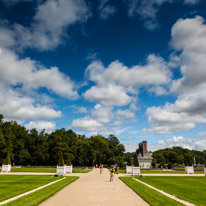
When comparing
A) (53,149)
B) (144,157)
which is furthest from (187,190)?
(144,157)

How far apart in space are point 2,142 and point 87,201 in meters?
57.5

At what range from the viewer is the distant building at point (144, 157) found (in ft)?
308

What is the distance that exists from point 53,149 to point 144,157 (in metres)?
45.6

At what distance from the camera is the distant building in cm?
9388

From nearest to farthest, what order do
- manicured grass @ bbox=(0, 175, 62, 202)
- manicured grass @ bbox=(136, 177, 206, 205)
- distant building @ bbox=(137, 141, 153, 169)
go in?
manicured grass @ bbox=(136, 177, 206, 205) → manicured grass @ bbox=(0, 175, 62, 202) → distant building @ bbox=(137, 141, 153, 169)

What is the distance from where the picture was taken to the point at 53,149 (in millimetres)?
72812

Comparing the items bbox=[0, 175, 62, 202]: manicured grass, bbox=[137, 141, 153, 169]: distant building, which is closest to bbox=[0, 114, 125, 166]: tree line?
bbox=[137, 141, 153, 169]: distant building

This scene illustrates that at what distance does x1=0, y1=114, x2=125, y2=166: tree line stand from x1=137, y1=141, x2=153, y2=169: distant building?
938 inches

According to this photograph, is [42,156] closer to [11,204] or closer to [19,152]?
[19,152]

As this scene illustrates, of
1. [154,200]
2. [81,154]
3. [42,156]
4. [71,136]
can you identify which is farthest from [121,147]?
[154,200]

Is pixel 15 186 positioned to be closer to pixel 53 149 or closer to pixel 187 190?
pixel 187 190

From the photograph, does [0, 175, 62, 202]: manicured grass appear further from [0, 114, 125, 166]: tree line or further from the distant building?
the distant building

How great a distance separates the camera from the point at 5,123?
7306 centimetres

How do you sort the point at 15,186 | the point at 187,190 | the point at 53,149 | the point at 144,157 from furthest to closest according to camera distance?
the point at 144,157
the point at 53,149
the point at 15,186
the point at 187,190
